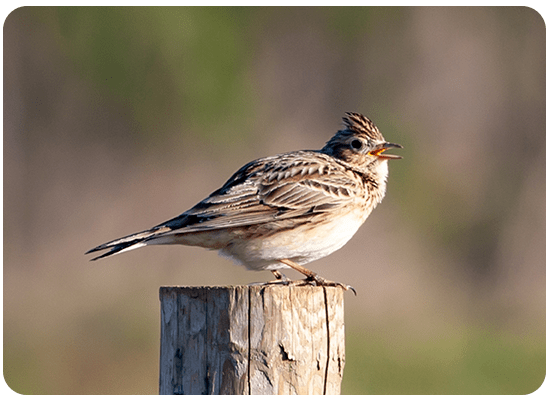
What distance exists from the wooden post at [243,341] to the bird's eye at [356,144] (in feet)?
9.29

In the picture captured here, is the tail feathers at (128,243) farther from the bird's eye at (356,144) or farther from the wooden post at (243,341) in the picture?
the bird's eye at (356,144)

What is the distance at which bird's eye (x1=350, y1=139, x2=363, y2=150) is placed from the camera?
23.4 ft

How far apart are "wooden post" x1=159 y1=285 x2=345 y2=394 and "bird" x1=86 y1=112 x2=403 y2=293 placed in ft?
3.76

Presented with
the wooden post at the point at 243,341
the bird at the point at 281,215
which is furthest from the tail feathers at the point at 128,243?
Result: the wooden post at the point at 243,341

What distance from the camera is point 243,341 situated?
4402 mm

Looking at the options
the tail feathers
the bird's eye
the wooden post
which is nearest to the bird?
the tail feathers

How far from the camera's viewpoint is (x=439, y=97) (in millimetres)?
15117

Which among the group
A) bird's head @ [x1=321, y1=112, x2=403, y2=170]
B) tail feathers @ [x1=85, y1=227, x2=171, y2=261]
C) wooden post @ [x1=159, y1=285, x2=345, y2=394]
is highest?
bird's head @ [x1=321, y1=112, x2=403, y2=170]

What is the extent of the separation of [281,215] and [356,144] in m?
1.41

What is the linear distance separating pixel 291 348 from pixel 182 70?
11771 millimetres

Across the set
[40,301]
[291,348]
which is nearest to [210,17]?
[40,301]

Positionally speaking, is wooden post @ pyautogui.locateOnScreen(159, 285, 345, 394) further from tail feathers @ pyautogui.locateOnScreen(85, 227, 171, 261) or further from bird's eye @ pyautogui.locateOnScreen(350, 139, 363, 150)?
bird's eye @ pyautogui.locateOnScreen(350, 139, 363, 150)

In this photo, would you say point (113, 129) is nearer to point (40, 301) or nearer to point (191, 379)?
point (40, 301)

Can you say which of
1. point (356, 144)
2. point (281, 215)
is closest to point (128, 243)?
point (281, 215)
